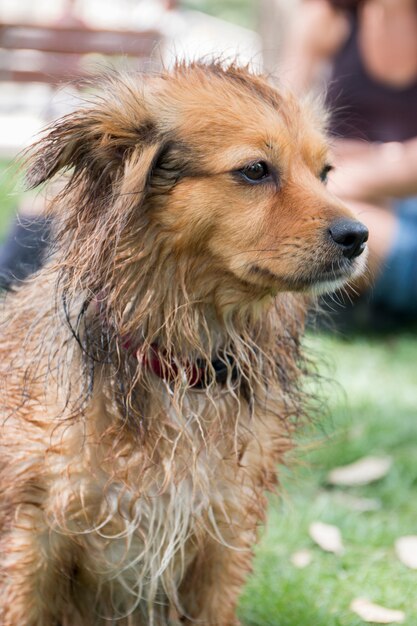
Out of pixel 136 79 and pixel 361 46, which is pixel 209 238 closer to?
pixel 136 79

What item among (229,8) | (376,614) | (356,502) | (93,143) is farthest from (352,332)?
(229,8)

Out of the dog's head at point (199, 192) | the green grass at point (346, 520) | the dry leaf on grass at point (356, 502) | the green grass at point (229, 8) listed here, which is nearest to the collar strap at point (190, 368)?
the dog's head at point (199, 192)

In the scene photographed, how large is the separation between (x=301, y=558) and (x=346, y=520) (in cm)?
32

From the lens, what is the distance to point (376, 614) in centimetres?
315

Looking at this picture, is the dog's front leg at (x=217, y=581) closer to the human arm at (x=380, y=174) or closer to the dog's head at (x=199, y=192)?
the dog's head at (x=199, y=192)

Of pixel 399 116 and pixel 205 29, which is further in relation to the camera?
pixel 205 29

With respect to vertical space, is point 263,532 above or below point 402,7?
below

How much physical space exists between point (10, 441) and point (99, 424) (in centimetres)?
24

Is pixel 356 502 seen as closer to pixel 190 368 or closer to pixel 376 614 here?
pixel 376 614

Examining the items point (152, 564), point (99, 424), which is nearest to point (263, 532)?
point (152, 564)

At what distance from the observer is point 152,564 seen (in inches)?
109

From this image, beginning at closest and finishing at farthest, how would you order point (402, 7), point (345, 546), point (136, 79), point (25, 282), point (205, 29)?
point (136, 79) → point (25, 282) → point (345, 546) → point (402, 7) → point (205, 29)

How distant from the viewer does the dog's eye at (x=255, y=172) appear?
2535 millimetres

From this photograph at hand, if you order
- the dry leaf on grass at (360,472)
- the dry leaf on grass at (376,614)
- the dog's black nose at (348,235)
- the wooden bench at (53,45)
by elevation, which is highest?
the dog's black nose at (348,235)
